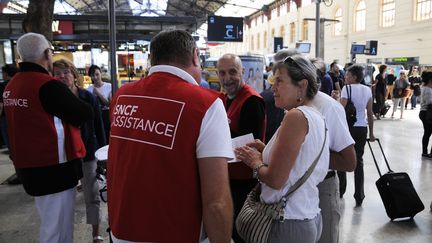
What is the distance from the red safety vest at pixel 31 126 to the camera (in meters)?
2.33

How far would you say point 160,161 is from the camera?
1326 mm

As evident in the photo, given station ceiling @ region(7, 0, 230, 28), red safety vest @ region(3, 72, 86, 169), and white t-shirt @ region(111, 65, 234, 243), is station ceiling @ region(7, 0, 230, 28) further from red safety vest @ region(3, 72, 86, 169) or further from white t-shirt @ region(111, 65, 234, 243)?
white t-shirt @ region(111, 65, 234, 243)

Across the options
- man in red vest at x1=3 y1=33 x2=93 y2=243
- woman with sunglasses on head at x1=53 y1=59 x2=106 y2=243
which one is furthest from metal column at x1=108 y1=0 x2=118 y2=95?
man in red vest at x1=3 y1=33 x2=93 y2=243

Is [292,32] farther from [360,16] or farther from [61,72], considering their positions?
[61,72]

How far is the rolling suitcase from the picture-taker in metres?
4.01

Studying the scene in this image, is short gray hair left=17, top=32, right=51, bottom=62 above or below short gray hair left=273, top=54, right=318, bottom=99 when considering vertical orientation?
above

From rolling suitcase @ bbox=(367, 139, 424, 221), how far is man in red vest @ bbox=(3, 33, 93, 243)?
3099 millimetres

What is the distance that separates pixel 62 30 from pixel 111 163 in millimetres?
10026

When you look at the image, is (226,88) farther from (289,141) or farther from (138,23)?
(138,23)

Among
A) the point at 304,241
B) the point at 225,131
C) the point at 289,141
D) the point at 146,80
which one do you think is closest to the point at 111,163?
the point at 146,80

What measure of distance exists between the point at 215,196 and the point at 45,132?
149 centimetres

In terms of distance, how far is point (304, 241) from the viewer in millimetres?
1785

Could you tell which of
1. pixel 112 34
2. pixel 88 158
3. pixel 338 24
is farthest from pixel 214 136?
pixel 338 24

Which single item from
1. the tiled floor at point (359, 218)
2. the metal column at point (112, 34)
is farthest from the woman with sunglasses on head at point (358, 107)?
the metal column at point (112, 34)
